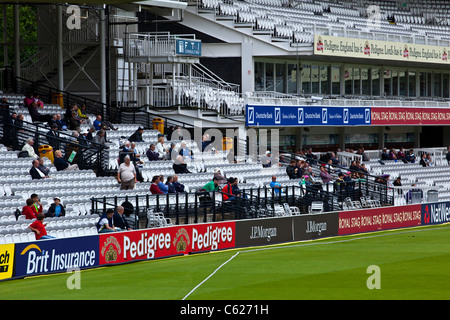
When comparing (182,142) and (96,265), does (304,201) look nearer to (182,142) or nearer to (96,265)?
(182,142)

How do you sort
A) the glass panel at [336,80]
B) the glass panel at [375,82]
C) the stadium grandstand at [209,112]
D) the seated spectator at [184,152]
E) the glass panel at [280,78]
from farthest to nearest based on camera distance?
the glass panel at [375,82] → the glass panel at [336,80] → the glass panel at [280,78] → the seated spectator at [184,152] → the stadium grandstand at [209,112]

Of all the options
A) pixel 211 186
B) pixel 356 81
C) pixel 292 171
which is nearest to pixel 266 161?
pixel 292 171

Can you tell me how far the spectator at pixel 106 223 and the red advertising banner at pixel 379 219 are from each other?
35.4ft

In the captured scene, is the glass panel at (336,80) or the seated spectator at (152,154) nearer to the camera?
the seated spectator at (152,154)

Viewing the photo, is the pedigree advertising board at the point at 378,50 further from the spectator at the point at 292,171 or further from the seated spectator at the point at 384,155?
the spectator at the point at 292,171

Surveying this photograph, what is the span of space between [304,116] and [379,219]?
773cm

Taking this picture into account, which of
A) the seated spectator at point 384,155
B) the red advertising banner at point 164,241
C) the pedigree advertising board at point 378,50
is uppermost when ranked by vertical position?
the pedigree advertising board at point 378,50

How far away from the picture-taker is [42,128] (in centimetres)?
2808

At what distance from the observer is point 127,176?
86.0 ft

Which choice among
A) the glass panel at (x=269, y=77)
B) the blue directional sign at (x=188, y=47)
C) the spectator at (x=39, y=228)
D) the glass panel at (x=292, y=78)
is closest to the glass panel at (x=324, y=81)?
the glass panel at (x=292, y=78)

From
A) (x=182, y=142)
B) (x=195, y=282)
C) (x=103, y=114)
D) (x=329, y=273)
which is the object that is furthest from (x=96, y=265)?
(x=103, y=114)

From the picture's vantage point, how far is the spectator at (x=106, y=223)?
72.2 feet

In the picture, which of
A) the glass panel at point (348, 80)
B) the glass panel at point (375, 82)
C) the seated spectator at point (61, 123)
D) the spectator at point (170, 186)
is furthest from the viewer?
the glass panel at point (375, 82)

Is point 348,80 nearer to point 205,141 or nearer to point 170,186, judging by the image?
point 205,141
